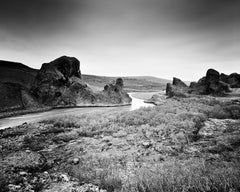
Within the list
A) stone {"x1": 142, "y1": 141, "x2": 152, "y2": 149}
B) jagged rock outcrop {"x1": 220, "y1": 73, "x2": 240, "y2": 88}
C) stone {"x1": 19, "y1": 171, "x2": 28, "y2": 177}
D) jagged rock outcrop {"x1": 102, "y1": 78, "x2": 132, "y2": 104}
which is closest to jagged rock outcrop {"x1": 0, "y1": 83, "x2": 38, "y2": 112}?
jagged rock outcrop {"x1": 102, "y1": 78, "x2": 132, "y2": 104}

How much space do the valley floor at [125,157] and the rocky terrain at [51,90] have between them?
653 centimetres

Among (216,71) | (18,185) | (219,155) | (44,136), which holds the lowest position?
(44,136)

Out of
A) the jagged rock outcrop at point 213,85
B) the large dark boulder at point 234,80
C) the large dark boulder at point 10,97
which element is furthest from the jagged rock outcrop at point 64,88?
the large dark boulder at point 234,80

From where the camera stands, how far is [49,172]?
4.08m

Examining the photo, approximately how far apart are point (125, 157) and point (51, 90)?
1446 cm

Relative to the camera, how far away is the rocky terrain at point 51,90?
13539 mm

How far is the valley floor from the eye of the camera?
293cm

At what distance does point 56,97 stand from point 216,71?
3045 cm

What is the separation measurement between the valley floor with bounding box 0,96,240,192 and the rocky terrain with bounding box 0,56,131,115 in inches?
257

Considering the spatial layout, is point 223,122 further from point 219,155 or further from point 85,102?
point 85,102

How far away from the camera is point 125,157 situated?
507cm

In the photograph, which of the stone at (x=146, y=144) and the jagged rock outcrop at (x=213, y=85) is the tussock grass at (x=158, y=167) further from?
the jagged rock outcrop at (x=213, y=85)

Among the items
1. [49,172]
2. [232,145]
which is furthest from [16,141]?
[232,145]

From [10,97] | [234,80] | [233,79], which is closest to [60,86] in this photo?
[10,97]
